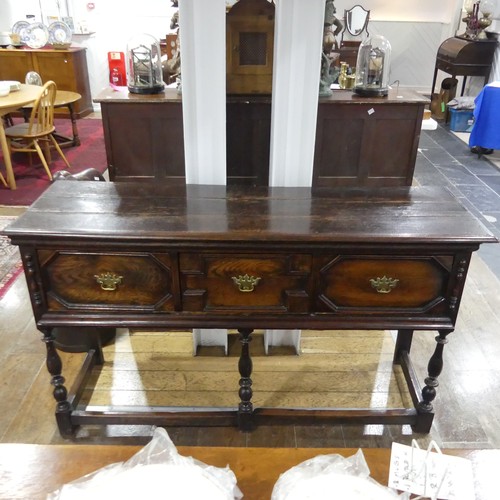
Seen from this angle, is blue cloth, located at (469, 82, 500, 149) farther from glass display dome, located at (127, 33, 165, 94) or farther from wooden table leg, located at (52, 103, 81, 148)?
wooden table leg, located at (52, 103, 81, 148)

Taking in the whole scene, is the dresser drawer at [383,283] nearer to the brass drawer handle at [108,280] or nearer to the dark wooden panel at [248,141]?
the brass drawer handle at [108,280]

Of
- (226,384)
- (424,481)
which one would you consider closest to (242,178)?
(226,384)

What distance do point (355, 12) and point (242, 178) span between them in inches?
205

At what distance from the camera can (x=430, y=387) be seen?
1.78 metres

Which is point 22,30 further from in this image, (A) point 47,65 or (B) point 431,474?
(B) point 431,474

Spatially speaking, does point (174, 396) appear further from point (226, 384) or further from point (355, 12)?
point (355, 12)

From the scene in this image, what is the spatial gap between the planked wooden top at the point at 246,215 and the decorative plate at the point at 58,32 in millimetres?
5635

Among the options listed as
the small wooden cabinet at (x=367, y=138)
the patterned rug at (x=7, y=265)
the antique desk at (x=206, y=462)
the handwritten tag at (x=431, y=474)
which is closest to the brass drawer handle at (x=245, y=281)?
the antique desk at (x=206, y=462)

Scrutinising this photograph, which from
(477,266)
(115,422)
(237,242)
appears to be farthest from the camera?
(477,266)

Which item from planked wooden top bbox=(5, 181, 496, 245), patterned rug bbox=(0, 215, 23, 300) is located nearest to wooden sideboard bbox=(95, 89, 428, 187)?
patterned rug bbox=(0, 215, 23, 300)

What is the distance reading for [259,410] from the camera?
1.85m

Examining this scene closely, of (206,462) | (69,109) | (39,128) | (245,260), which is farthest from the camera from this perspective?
(69,109)

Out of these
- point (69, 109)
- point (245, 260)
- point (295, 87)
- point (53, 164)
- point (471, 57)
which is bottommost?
point (53, 164)

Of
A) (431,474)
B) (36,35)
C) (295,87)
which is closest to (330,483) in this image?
(431,474)
